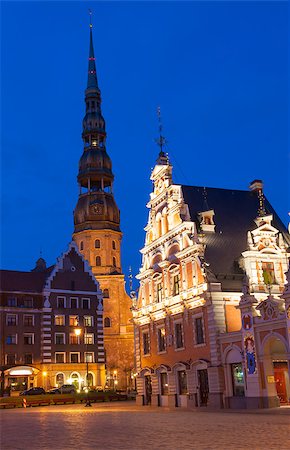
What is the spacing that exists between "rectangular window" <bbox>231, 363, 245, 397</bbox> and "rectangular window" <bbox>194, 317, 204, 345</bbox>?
3635 millimetres

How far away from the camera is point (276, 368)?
118ft

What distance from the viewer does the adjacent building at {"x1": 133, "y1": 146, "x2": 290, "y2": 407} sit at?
34.6 meters

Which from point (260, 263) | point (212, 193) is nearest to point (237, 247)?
point (260, 263)

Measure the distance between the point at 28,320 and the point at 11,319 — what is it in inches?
78.8

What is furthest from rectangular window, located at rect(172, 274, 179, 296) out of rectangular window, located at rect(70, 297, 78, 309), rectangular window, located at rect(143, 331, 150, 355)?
rectangular window, located at rect(70, 297, 78, 309)

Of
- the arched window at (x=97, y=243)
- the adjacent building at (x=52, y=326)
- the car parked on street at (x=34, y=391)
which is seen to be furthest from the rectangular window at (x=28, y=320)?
the arched window at (x=97, y=243)

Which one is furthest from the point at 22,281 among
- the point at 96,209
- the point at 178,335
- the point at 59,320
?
the point at 178,335

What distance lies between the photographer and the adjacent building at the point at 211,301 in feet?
113

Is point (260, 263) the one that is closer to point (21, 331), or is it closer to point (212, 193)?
point (212, 193)

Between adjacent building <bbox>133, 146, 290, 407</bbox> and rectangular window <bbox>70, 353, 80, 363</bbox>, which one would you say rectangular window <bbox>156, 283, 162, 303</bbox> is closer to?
adjacent building <bbox>133, 146, 290, 407</bbox>

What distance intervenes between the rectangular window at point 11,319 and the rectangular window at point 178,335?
27667 millimetres

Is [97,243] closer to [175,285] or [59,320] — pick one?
[59,320]

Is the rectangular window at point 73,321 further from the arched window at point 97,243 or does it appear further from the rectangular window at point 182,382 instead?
the rectangular window at point 182,382

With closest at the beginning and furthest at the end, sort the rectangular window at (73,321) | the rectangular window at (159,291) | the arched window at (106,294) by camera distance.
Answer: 1. the rectangular window at (159,291)
2. the rectangular window at (73,321)
3. the arched window at (106,294)
